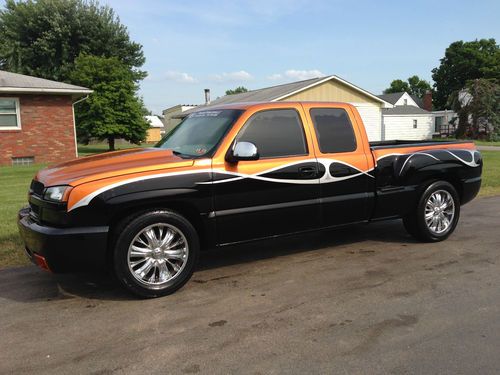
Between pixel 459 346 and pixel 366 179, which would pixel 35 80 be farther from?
pixel 459 346

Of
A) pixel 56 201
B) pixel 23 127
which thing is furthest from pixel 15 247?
pixel 23 127

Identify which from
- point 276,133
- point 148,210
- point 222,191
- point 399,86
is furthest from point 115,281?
point 399,86

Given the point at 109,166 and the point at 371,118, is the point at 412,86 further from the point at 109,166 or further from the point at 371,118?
the point at 109,166

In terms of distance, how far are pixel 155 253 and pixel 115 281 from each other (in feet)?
1.78

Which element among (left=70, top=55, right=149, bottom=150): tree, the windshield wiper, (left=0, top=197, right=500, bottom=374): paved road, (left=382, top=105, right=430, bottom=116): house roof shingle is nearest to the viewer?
(left=0, top=197, right=500, bottom=374): paved road

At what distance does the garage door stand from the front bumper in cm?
2621

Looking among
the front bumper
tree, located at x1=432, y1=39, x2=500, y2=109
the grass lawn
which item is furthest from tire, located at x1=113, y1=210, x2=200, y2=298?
tree, located at x1=432, y1=39, x2=500, y2=109

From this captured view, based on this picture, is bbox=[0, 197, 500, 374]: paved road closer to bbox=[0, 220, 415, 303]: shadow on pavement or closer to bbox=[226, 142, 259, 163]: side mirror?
bbox=[0, 220, 415, 303]: shadow on pavement

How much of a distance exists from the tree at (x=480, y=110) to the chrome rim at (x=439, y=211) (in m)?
36.7

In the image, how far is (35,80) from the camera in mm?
20031

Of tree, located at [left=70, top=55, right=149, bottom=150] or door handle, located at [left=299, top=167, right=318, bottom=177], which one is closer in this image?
door handle, located at [left=299, top=167, right=318, bottom=177]

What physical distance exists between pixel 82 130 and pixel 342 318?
3233cm

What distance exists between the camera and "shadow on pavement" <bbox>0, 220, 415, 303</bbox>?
4.43 meters

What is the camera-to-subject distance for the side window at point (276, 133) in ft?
15.8
